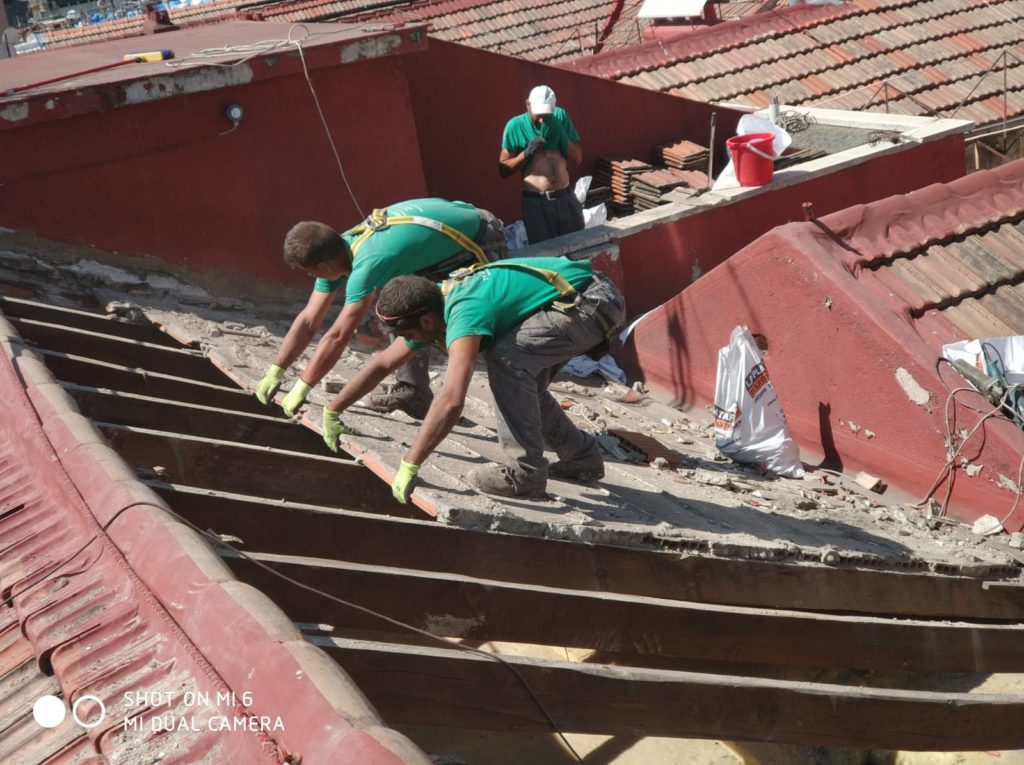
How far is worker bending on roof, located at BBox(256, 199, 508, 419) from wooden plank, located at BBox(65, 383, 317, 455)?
Result: 0.12 metres

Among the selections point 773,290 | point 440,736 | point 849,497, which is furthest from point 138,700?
point 773,290

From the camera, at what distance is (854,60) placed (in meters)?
13.0

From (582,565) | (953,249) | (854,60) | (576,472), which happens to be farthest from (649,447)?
(854,60)

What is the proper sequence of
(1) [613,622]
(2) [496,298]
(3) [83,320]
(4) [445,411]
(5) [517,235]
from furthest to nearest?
(5) [517,235] → (3) [83,320] → (2) [496,298] → (4) [445,411] → (1) [613,622]

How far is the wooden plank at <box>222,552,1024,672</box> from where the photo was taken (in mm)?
3256

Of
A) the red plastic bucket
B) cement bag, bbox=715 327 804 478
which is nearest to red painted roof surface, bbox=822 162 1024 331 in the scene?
cement bag, bbox=715 327 804 478

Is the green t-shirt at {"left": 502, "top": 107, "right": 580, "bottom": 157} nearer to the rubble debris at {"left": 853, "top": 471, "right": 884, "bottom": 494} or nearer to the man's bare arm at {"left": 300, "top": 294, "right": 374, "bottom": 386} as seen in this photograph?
the rubble debris at {"left": 853, "top": 471, "right": 884, "bottom": 494}

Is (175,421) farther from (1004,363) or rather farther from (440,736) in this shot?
(1004,363)

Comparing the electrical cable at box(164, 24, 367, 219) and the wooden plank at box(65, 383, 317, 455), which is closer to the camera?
the wooden plank at box(65, 383, 317, 455)

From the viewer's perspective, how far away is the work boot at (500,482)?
4.55 m

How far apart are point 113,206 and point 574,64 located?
7.63 meters

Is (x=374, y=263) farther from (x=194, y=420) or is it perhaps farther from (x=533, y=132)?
(x=533, y=132)

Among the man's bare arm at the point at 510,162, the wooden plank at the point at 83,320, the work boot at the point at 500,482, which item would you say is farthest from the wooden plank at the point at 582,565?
the man's bare arm at the point at 510,162

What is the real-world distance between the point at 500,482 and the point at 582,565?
0.56 meters
